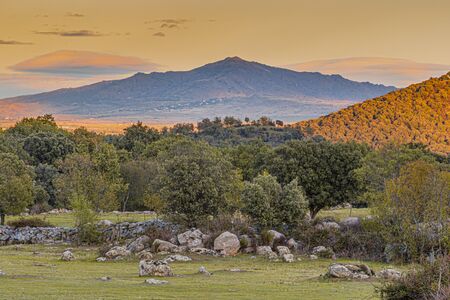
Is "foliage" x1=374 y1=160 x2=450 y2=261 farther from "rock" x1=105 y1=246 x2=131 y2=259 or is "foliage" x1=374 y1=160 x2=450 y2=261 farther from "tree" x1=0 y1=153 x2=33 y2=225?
"tree" x1=0 y1=153 x2=33 y2=225

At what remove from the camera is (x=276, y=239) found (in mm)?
61875

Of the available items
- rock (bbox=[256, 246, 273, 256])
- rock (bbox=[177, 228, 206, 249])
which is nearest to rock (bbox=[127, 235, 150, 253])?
rock (bbox=[177, 228, 206, 249])

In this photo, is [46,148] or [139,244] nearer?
[139,244]

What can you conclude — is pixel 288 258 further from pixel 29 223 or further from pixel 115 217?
pixel 115 217

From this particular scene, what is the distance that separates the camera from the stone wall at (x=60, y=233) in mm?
70812

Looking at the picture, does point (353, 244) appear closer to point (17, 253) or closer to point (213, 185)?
point (213, 185)

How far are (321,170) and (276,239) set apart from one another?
2304cm

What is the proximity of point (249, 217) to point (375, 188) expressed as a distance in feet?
63.7

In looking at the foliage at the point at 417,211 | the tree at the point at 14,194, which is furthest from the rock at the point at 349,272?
the tree at the point at 14,194

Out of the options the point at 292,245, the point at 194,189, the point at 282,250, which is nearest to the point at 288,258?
the point at 282,250

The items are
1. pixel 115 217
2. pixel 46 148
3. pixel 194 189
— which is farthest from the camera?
pixel 46 148

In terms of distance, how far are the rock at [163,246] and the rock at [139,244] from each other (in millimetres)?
1400

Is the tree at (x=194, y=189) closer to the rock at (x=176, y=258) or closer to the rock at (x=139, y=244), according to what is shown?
the rock at (x=139, y=244)

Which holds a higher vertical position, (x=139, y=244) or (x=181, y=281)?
(x=181, y=281)
